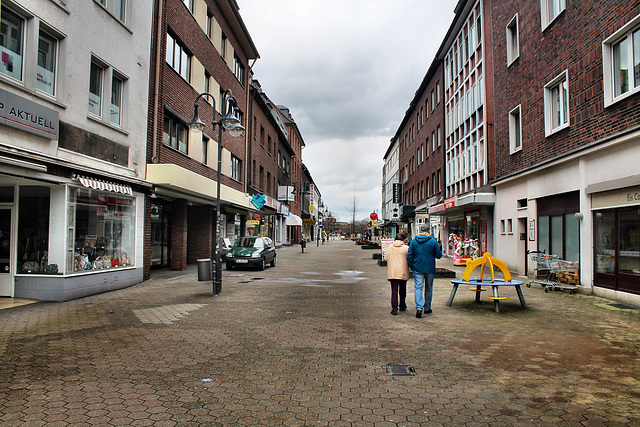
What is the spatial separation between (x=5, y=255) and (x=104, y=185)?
2.67m

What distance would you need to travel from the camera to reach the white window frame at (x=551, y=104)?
41.1ft

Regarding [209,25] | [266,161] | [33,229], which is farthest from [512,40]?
[266,161]

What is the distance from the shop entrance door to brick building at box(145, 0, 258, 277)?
161 inches

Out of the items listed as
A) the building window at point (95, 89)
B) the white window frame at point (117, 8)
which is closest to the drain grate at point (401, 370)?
the building window at point (95, 89)

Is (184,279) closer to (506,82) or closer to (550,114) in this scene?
(550,114)

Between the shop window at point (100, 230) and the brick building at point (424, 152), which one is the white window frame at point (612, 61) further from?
the brick building at point (424, 152)

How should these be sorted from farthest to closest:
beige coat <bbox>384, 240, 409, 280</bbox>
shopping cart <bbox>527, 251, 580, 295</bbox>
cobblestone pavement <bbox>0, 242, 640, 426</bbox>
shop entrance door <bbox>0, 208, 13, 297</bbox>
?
shopping cart <bbox>527, 251, 580, 295</bbox>
shop entrance door <bbox>0, 208, 13, 297</bbox>
beige coat <bbox>384, 240, 409, 280</bbox>
cobblestone pavement <bbox>0, 242, 640, 426</bbox>

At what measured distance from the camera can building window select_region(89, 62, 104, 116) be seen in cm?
1138

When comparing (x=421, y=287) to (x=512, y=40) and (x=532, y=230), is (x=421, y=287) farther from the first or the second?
(x=512, y=40)

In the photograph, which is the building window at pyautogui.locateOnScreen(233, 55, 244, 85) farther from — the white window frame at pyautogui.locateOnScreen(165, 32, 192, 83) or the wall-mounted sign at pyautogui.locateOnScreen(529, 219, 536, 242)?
the wall-mounted sign at pyautogui.locateOnScreen(529, 219, 536, 242)

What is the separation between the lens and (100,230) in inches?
461

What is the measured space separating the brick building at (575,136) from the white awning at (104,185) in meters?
12.2

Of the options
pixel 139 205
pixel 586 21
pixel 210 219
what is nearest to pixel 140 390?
pixel 139 205

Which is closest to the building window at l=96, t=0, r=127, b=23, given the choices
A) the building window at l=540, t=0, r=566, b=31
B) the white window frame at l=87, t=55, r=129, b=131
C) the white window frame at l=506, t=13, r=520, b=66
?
the white window frame at l=87, t=55, r=129, b=131
